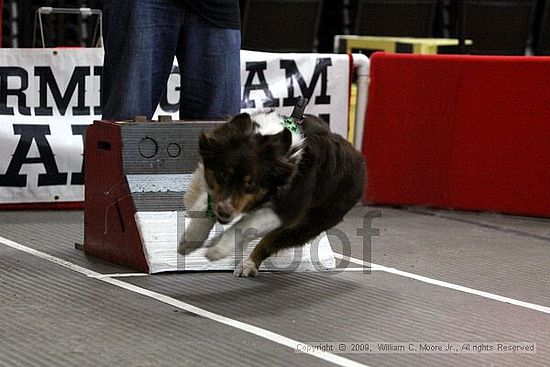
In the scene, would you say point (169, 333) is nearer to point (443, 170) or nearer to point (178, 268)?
point (178, 268)

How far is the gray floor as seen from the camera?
11.5ft

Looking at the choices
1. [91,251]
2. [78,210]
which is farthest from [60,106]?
[91,251]

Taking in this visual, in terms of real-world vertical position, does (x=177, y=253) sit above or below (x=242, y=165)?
below

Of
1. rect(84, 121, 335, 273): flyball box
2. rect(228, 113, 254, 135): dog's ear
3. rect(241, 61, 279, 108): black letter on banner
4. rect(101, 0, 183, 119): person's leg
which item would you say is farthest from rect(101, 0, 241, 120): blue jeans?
rect(241, 61, 279, 108): black letter on banner

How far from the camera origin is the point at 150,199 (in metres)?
4.70

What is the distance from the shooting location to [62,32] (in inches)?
369

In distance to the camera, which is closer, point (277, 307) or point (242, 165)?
point (242, 165)

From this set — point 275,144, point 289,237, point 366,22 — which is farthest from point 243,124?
point 366,22

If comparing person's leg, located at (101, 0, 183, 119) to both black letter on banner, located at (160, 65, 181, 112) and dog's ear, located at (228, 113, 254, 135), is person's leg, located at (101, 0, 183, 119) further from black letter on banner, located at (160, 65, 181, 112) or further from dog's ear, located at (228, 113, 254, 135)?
black letter on banner, located at (160, 65, 181, 112)

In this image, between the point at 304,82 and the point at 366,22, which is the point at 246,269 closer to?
the point at 304,82

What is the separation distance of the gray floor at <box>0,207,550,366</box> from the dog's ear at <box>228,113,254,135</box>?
2.21ft

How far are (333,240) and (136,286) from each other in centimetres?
152

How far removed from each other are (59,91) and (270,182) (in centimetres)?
269

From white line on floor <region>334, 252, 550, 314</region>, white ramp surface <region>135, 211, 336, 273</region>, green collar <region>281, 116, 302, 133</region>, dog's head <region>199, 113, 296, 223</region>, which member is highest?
green collar <region>281, 116, 302, 133</region>
